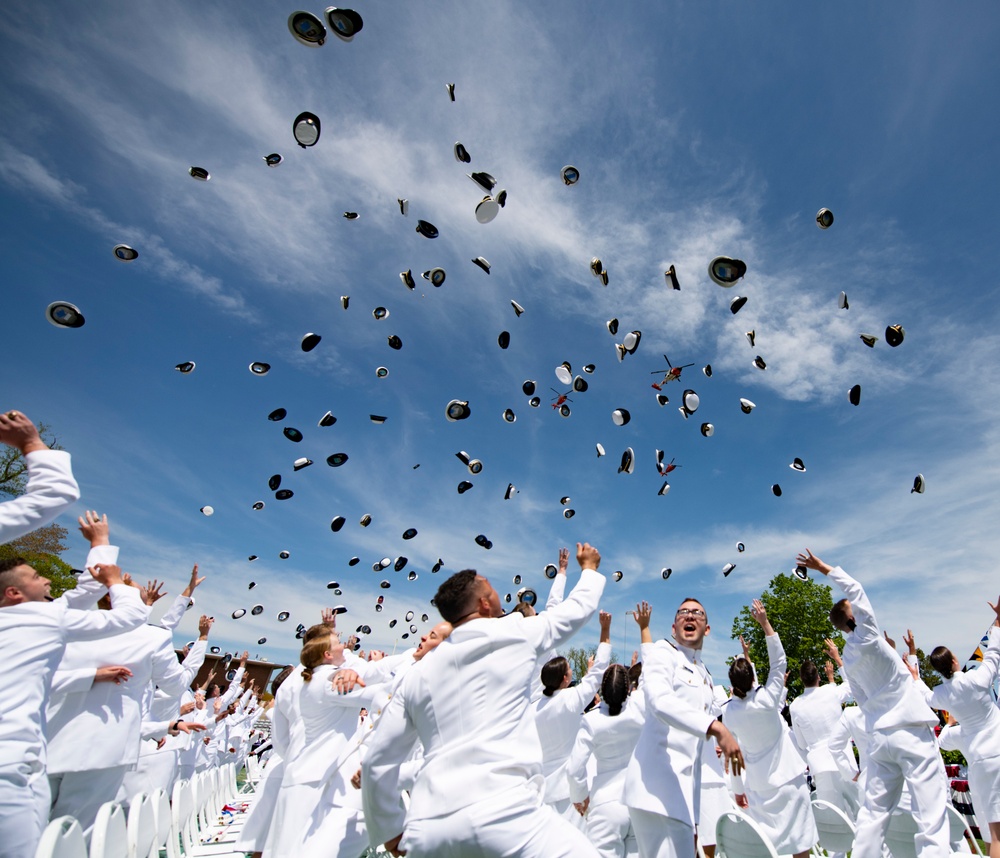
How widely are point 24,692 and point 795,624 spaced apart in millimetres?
48195

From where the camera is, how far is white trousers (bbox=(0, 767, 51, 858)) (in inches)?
128

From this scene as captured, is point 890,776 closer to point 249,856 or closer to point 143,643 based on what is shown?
point 249,856

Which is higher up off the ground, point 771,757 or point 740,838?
point 771,757

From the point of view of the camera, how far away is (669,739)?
493 centimetres

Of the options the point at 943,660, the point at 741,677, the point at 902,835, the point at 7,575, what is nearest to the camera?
the point at 7,575

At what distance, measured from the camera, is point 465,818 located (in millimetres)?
2668

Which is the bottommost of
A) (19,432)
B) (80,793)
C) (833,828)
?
(80,793)

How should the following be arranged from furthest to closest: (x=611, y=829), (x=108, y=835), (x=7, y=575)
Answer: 1. (x=611, y=829)
2. (x=7, y=575)
3. (x=108, y=835)

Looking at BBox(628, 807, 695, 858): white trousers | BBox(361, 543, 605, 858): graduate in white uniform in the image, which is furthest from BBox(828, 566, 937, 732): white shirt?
BBox(361, 543, 605, 858): graduate in white uniform

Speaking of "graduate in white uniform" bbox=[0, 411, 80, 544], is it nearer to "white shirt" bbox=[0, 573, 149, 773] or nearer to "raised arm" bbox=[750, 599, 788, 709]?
"white shirt" bbox=[0, 573, 149, 773]

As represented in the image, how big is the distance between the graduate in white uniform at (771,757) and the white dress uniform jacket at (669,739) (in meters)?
2.81

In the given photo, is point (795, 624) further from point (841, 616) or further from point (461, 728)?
point (461, 728)

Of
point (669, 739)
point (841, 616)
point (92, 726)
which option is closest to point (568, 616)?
point (669, 739)

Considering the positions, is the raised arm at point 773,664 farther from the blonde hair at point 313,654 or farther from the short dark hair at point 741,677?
the blonde hair at point 313,654
